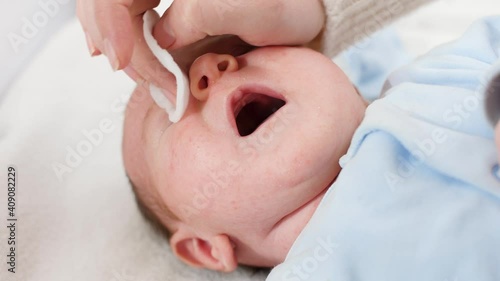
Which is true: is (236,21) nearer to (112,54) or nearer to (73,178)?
(112,54)

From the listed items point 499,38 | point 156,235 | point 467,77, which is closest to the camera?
point 467,77

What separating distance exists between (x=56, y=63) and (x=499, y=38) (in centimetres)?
79

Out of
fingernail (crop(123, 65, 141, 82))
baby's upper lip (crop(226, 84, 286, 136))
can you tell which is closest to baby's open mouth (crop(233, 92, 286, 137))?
baby's upper lip (crop(226, 84, 286, 136))

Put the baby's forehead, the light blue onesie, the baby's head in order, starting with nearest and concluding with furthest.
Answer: the light blue onesie, the baby's head, the baby's forehead

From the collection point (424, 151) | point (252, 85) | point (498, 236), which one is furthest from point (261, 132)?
point (498, 236)

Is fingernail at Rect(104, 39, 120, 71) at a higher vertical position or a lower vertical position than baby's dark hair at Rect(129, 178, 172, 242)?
higher

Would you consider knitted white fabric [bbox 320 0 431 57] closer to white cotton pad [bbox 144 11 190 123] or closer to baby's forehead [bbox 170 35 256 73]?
baby's forehead [bbox 170 35 256 73]

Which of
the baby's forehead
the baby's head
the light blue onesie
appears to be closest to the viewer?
the light blue onesie

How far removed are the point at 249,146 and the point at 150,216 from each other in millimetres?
271

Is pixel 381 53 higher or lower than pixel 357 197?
lower

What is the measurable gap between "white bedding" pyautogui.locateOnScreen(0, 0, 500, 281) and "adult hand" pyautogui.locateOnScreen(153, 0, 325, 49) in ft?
1.09

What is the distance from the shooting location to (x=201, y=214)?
92 cm

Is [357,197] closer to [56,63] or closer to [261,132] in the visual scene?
[261,132]

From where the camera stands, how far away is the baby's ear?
95 cm
